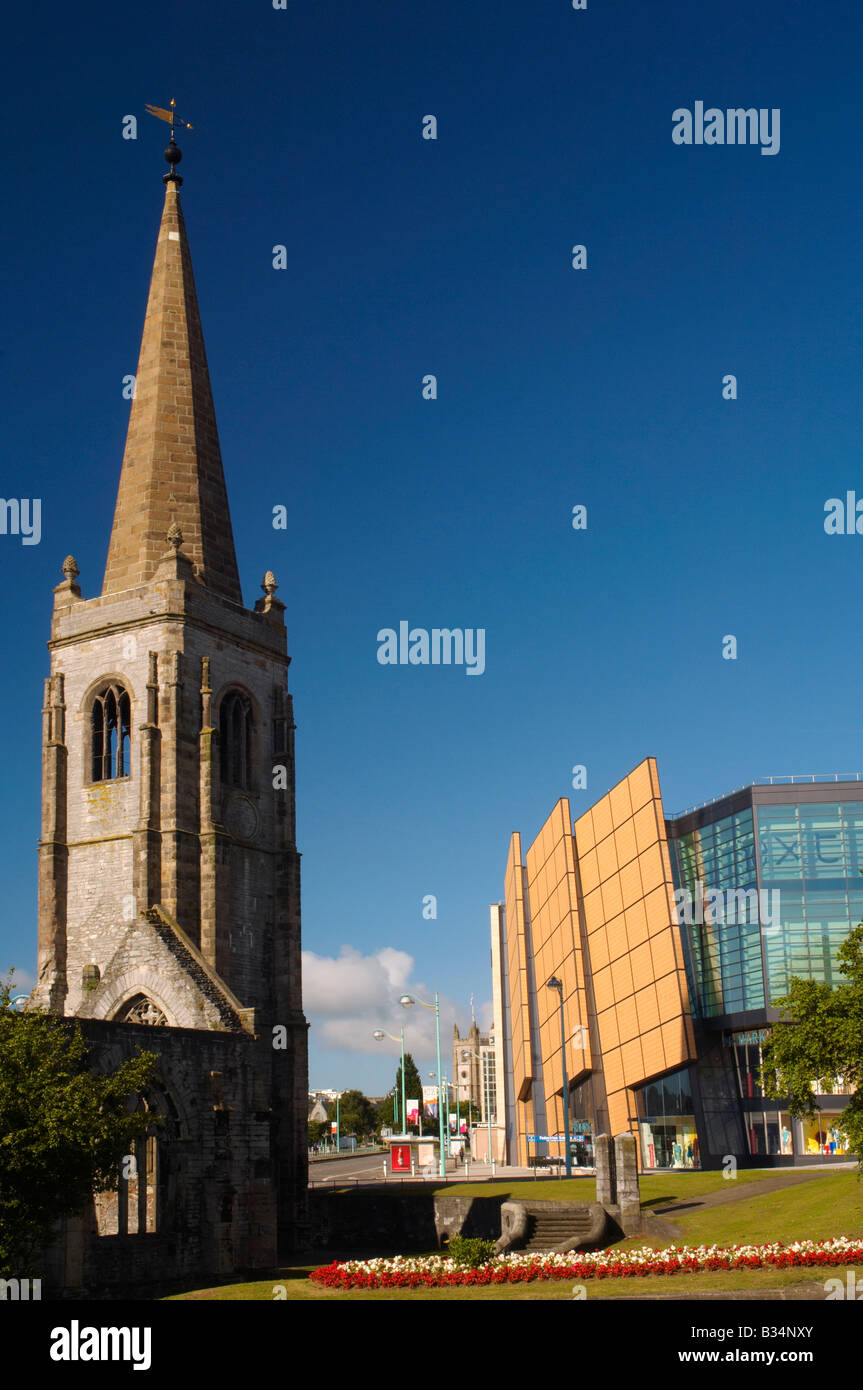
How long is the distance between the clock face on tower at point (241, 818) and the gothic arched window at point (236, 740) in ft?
2.23

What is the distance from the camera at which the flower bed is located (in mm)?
27438

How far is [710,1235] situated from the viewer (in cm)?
3369

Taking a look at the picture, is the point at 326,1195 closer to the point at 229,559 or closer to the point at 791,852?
the point at 229,559

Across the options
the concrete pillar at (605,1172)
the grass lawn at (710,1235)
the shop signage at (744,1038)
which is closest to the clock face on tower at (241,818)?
the grass lawn at (710,1235)

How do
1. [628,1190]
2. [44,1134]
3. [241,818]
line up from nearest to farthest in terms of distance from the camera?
1. [44,1134]
2. [628,1190]
3. [241,818]

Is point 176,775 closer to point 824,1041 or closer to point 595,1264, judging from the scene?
point 595,1264

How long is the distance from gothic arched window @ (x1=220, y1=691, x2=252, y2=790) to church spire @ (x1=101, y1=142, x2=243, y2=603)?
3.92 meters

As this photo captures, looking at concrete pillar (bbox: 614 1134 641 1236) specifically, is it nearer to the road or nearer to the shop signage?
the shop signage

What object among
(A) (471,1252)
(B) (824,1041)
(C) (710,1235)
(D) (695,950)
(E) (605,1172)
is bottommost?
(C) (710,1235)

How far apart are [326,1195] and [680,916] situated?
99.1 ft

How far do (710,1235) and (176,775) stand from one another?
23.0 m

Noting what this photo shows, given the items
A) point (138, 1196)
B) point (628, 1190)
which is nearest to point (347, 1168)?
point (138, 1196)

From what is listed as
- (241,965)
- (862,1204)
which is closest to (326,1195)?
(241,965)
